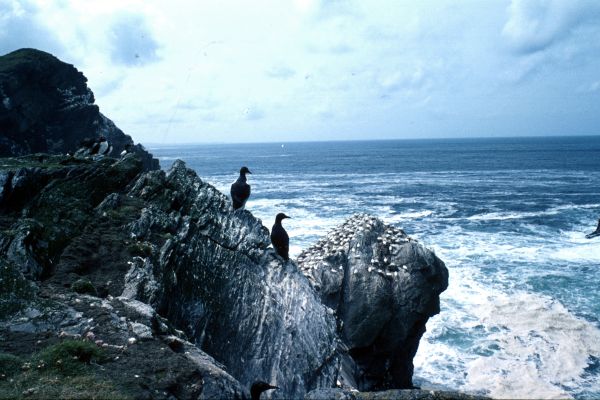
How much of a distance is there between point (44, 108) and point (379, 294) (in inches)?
3192

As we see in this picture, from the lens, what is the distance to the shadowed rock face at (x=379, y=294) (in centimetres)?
2023

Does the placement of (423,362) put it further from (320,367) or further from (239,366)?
(239,366)

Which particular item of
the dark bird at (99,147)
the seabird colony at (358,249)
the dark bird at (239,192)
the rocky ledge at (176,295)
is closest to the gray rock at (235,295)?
the rocky ledge at (176,295)

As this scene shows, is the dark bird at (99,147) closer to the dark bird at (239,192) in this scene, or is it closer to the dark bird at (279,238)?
the dark bird at (239,192)

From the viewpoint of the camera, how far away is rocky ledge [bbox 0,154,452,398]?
27.3 ft

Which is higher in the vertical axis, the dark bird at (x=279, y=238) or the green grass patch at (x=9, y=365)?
the dark bird at (x=279, y=238)

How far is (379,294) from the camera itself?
20484 mm

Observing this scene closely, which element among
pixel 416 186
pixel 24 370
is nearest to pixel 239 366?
pixel 24 370

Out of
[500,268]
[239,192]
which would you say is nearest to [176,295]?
[239,192]

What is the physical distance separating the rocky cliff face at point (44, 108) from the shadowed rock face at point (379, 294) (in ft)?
210

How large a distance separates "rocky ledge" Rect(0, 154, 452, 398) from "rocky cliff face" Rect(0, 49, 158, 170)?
64112 millimetres

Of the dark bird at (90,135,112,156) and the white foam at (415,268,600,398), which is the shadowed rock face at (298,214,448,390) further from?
the dark bird at (90,135,112,156)

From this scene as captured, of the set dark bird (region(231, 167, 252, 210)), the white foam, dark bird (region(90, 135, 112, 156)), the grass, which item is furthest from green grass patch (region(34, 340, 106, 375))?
the white foam

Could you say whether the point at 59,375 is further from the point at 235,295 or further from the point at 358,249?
the point at 358,249
